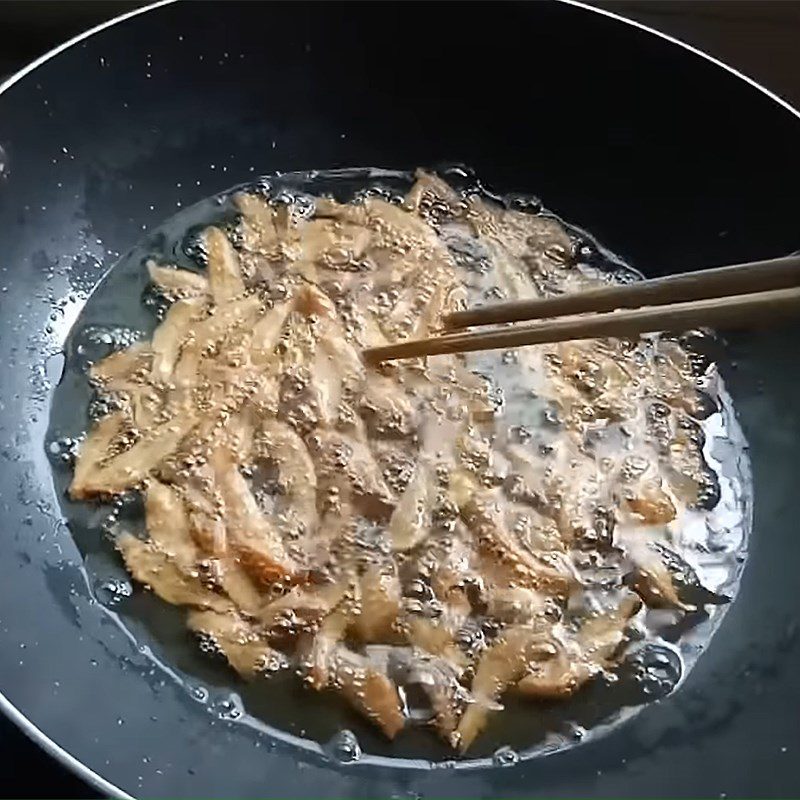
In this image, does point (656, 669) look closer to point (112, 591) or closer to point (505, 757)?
point (505, 757)

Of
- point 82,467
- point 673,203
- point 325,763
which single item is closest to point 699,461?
point 673,203

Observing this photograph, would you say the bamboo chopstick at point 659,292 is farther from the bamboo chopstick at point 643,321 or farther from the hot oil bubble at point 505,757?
the hot oil bubble at point 505,757

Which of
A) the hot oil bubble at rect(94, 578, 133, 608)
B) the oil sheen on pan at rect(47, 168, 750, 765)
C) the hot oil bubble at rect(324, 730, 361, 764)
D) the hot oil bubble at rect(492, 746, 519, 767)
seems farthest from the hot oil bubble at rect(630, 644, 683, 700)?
the hot oil bubble at rect(94, 578, 133, 608)

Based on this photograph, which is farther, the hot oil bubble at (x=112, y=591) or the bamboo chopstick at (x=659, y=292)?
the hot oil bubble at (x=112, y=591)

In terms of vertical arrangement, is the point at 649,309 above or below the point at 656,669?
above

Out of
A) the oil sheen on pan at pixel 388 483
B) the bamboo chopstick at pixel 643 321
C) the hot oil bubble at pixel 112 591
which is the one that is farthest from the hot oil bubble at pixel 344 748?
the bamboo chopstick at pixel 643 321

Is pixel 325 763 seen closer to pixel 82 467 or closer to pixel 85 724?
pixel 85 724

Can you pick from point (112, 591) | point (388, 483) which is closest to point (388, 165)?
point (388, 483)
